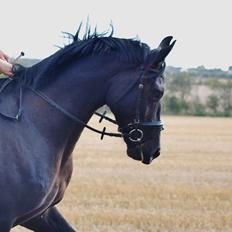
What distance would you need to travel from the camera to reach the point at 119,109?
19.2 feet

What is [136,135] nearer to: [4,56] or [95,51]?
Answer: [95,51]

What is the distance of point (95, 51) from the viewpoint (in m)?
6.03

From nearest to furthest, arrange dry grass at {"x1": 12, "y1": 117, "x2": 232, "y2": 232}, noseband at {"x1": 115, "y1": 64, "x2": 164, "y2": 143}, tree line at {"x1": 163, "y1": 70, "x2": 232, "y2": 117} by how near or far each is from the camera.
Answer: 1. noseband at {"x1": 115, "y1": 64, "x2": 164, "y2": 143}
2. dry grass at {"x1": 12, "y1": 117, "x2": 232, "y2": 232}
3. tree line at {"x1": 163, "y1": 70, "x2": 232, "y2": 117}

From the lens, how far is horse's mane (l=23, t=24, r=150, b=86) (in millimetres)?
5922

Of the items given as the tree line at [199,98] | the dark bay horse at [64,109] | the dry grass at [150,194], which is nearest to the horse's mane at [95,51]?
the dark bay horse at [64,109]

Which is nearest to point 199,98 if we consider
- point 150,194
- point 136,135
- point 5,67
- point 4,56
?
point 150,194

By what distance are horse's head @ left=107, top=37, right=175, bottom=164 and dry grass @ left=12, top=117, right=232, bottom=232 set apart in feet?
12.6

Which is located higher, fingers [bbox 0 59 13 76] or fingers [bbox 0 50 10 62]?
fingers [bbox 0 50 10 62]

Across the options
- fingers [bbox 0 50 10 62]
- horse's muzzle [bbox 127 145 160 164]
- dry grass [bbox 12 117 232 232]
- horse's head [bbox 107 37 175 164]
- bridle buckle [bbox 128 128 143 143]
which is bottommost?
dry grass [bbox 12 117 232 232]

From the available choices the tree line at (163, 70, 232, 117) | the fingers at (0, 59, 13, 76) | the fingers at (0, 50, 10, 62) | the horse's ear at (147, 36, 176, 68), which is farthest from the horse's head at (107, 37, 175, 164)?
the tree line at (163, 70, 232, 117)

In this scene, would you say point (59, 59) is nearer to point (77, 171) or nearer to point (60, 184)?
point (60, 184)

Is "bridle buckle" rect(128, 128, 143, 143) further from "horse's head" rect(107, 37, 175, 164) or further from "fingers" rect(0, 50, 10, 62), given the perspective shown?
"fingers" rect(0, 50, 10, 62)

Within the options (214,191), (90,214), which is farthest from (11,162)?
(214,191)

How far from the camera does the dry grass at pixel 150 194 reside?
32.7ft
